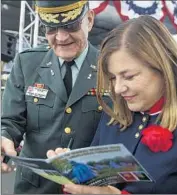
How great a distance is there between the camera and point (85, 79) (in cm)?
138

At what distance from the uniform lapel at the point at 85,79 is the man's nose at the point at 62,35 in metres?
0.14

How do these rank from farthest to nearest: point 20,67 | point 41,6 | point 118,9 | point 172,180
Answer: point 118,9
point 20,67
point 41,6
point 172,180

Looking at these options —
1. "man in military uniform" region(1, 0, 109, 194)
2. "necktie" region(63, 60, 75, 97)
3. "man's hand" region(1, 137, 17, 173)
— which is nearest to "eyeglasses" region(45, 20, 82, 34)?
"man in military uniform" region(1, 0, 109, 194)

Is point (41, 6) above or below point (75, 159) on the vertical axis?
above

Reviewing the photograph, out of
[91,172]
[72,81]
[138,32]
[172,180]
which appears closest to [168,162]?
[172,180]

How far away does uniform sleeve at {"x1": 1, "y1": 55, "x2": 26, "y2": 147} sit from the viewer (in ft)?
4.27

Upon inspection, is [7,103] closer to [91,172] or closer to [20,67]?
[20,67]

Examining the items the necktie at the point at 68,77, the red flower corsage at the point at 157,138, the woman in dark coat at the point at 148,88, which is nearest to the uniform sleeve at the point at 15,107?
the necktie at the point at 68,77

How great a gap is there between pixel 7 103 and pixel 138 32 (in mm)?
513

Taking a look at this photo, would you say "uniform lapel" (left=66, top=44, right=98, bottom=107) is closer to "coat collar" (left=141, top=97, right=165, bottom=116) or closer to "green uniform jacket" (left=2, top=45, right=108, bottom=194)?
"green uniform jacket" (left=2, top=45, right=108, bottom=194)

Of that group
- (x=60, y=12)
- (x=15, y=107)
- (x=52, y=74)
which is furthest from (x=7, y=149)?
(x=60, y=12)

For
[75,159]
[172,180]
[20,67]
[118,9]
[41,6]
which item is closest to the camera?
A: [75,159]

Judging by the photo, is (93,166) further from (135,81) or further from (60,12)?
(60,12)

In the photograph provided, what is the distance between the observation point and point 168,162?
1.03 meters
